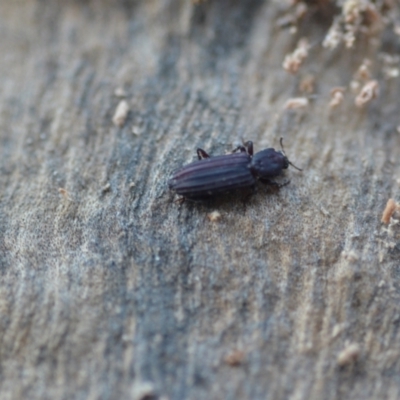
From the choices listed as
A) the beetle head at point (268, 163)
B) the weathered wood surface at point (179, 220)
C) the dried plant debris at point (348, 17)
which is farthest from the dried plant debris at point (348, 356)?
Result: the dried plant debris at point (348, 17)

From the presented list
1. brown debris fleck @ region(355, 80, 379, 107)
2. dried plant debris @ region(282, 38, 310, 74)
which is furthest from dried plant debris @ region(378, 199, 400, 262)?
dried plant debris @ region(282, 38, 310, 74)

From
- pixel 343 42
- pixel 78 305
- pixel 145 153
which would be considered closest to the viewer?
pixel 78 305

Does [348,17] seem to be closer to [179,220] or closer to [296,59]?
[296,59]

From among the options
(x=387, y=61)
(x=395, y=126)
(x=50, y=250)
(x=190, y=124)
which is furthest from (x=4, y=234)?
(x=387, y=61)

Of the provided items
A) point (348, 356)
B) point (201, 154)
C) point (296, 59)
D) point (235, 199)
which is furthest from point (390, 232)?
point (296, 59)

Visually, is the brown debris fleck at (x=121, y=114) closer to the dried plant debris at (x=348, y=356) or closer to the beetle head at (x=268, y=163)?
the beetle head at (x=268, y=163)

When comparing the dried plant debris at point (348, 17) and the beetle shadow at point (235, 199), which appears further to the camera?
the dried plant debris at point (348, 17)

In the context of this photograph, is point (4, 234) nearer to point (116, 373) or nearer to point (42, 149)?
point (42, 149)
